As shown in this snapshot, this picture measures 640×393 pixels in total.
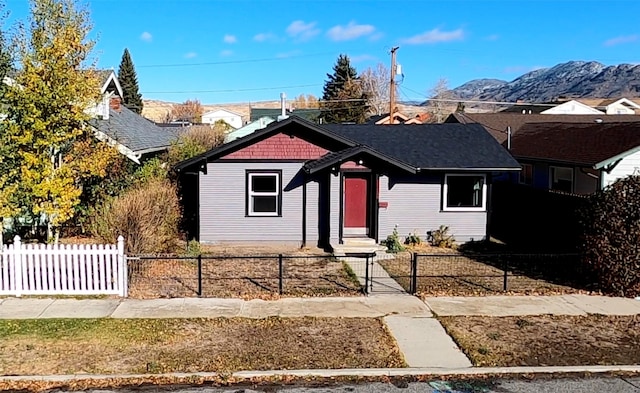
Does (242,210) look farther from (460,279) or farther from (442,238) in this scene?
(460,279)

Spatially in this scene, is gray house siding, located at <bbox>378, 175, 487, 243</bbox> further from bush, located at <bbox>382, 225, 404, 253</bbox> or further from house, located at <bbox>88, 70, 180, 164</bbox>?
house, located at <bbox>88, 70, 180, 164</bbox>

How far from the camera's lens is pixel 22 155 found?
47.5ft

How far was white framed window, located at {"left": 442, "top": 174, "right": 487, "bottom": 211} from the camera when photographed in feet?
65.9

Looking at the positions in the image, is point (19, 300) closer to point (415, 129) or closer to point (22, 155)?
point (22, 155)

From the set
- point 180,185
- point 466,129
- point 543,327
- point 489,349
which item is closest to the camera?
point 489,349

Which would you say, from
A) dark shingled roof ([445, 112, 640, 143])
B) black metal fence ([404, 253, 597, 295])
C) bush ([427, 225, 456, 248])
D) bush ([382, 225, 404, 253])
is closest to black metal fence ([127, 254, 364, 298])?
black metal fence ([404, 253, 597, 295])

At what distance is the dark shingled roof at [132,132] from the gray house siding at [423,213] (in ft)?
31.7

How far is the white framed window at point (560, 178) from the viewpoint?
24438 mm

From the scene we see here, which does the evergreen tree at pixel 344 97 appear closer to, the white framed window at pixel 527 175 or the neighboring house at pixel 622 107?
the neighboring house at pixel 622 107

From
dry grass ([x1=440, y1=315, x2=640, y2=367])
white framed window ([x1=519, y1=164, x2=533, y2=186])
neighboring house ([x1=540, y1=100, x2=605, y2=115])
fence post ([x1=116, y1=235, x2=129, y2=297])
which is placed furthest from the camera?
neighboring house ([x1=540, y1=100, x2=605, y2=115])

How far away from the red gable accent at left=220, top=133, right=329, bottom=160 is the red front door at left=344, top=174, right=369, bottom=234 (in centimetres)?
143

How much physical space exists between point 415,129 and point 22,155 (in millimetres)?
14191

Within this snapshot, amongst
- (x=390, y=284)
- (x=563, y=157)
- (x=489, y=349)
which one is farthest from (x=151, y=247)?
(x=563, y=157)

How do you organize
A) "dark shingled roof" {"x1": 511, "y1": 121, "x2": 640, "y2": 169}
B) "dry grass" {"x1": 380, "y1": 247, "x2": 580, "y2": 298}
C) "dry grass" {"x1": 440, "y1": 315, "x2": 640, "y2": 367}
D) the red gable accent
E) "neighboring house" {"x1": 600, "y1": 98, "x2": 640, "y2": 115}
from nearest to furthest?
1. "dry grass" {"x1": 440, "y1": 315, "x2": 640, "y2": 367}
2. "dry grass" {"x1": 380, "y1": 247, "x2": 580, "y2": 298}
3. the red gable accent
4. "dark shingled roof" {"x1": 511, "y1": 121, "x2": 640, "y2": 169}
5. "neighboring house" {"x1": 600, "y1": 98, "x2": 640, "y2": 115}
